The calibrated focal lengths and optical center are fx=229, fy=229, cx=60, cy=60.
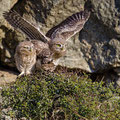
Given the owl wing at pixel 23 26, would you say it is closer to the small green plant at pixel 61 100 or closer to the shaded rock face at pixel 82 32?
the shaded rock face at pixel 82 32

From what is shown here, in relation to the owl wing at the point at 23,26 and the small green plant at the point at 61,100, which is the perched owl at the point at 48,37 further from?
the small green plant at the point at 61,100

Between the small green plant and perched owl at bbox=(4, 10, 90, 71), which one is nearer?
the small green plant

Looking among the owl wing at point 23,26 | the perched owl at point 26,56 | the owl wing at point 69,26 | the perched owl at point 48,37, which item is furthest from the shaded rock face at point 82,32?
the perched owl at point 26,56

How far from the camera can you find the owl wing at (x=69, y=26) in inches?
203

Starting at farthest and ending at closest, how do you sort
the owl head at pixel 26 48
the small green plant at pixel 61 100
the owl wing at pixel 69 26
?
1. the owl wing at pixel 69 26
2. the owl head at pixel 26 48
3. the small green plant at pixel 61 100

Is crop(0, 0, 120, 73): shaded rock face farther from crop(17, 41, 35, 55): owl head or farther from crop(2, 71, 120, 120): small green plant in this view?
crop(2, 71, 120, 120): small green plant

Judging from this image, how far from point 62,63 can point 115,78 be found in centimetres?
136

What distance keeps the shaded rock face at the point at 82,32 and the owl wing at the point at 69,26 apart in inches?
4.4

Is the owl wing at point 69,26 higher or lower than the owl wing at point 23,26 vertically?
lower

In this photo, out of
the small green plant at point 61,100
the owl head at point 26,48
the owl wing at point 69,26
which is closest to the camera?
the small green plant at point 61,100

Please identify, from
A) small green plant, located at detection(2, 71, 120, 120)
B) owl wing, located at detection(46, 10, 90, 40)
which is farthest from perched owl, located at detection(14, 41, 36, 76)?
small green plant, located at detection(2, 71, 120, 120)

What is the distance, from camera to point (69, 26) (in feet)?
17.5

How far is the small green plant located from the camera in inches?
102

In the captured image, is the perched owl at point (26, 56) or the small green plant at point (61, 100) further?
the perched owl at point (26, 56)
